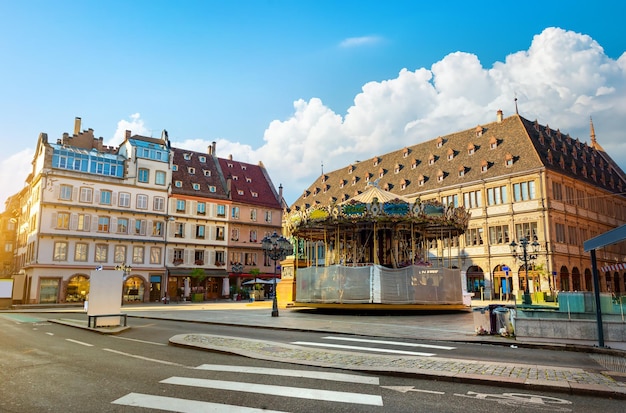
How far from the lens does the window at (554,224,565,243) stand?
47247 millimetres

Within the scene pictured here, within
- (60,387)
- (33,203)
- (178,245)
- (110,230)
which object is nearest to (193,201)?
(178,245)

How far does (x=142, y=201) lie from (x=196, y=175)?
912 cm

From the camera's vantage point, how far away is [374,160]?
70375 millimetres

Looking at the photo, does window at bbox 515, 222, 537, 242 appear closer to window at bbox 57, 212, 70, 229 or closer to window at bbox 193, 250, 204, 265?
window at bbox 193, 250, 204, 265

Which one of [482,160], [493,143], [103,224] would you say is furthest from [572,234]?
[103,224]

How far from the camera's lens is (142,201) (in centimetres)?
5312

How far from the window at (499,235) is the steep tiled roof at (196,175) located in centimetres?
3303

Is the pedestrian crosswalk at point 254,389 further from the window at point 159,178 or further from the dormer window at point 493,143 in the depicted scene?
the dormer window at point 493,143

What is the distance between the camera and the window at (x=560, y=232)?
1860 inches

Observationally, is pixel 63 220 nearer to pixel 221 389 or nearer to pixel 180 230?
pixel 180 230

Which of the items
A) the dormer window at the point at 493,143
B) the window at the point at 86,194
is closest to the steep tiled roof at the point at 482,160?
the dormer window at the point at 493,143

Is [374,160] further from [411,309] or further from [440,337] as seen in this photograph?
[440,337]

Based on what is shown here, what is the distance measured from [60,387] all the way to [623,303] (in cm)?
1475

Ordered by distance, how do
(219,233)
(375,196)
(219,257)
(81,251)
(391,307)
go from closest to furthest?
(391,307) < (375,196) < (81,251) < (219,257) < (219,233)
